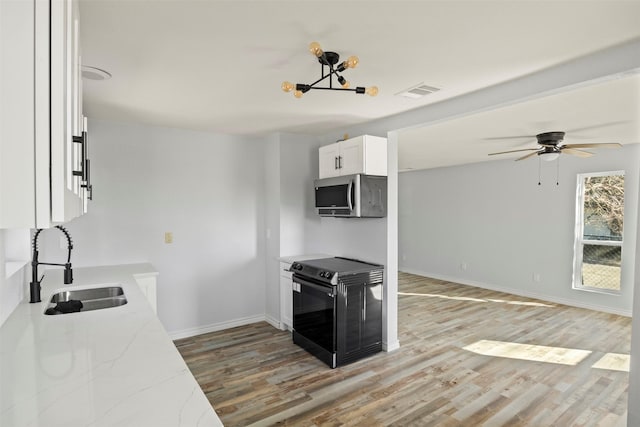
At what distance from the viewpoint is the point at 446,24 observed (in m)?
1.75

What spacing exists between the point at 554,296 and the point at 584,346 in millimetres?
2013

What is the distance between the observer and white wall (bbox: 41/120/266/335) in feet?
11.9

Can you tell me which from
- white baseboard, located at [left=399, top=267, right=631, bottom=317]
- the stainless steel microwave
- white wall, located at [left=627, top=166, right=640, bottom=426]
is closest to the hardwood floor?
white baseboard, located at [left=399, top=267, right=631, bottom=317]

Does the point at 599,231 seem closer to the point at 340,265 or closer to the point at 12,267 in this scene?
the point at 340,265

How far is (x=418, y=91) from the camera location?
2.73 meters

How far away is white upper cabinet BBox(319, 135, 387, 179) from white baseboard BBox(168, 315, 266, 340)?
6.95 ft

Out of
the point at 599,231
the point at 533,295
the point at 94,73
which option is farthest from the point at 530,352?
the point at 94,73

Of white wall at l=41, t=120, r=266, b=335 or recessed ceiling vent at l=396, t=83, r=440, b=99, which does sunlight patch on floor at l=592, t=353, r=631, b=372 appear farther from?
white wall at l=41, t=120, r=266, b=335

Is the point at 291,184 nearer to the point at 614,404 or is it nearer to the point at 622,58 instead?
the point at 622,58

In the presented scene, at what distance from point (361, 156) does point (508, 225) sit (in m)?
4.20

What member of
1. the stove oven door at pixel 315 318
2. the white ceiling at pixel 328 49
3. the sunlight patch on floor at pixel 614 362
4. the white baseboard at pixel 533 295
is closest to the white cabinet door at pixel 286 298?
the stove oven door at pixel 315 318

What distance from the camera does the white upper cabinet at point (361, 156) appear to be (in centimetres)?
345

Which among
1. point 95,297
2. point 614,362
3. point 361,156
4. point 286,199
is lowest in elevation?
point 614,362

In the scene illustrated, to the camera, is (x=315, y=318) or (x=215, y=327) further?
(x=215, y=327)
